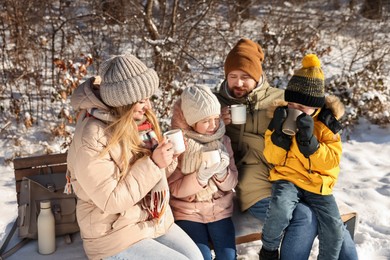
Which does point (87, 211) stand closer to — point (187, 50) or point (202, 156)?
point (202, 156)

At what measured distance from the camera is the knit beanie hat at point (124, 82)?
230 centimetres

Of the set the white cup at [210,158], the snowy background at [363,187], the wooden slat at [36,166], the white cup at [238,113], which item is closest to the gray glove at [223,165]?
the white cup at [210,158]

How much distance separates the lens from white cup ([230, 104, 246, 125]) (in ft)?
9.14

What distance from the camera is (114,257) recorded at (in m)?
2.36

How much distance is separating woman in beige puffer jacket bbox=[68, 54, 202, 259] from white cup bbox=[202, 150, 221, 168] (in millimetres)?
274

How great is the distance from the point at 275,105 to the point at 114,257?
1384 mm

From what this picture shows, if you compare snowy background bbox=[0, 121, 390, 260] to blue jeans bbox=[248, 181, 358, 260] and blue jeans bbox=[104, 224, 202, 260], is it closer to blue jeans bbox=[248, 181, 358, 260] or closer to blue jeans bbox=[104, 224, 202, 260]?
blue jeans bbox=[248, 181, 358, 260]

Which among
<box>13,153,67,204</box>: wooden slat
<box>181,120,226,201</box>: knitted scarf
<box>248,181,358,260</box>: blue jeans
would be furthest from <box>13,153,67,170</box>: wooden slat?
<box>248,181,358,260</box>: blue jeans

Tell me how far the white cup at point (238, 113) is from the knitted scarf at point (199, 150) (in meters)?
0.10

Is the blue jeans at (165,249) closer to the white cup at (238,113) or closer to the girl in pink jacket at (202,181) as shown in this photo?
the girl in pink jacket at (202,181)

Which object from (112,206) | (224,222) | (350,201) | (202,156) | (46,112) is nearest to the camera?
(112,206)

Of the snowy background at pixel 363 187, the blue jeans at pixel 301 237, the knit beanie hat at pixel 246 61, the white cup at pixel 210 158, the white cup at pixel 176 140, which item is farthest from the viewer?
the snowy background at pixel 363 187

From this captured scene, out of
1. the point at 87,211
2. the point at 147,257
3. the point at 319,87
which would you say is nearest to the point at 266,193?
the point at 319,87

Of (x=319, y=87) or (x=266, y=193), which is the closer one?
(x=319, y=87)
